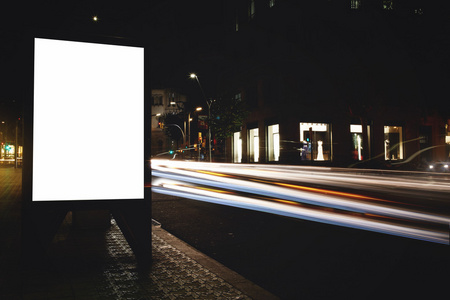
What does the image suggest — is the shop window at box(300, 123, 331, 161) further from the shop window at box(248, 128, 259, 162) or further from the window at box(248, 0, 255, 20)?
the window at box(248, 0, 255, 20)

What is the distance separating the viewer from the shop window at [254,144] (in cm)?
3650

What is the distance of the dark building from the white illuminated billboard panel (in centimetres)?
2300

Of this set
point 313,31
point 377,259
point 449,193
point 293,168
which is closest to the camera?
point 377,259

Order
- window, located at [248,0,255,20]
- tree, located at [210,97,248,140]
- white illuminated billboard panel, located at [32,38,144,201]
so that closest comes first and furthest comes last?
white illuminated billboard panel, located at [32,38,144,201], tree, located at [210,97,248,140], window, located at [248,0,255,20]

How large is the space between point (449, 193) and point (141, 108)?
10328 millimetres

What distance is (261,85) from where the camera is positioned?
35.4m

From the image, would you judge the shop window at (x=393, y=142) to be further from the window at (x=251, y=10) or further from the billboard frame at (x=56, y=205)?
the billboard frame at (x=56, y=205)

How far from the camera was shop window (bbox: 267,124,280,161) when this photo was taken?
3253cm

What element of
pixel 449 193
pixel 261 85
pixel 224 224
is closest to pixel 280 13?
pixel 261 85

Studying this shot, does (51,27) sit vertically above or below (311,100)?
below

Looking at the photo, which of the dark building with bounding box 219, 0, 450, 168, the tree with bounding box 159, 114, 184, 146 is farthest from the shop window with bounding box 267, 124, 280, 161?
the tree with bounding box 159, 114, 184, 146

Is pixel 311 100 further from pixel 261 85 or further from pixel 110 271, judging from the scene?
pixel 110 271

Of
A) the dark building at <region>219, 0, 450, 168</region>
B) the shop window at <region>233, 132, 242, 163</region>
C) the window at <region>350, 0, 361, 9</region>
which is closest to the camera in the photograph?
the dark building at <region>219, 0, 450, 168</region>

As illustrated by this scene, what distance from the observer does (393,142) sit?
34.6 m
